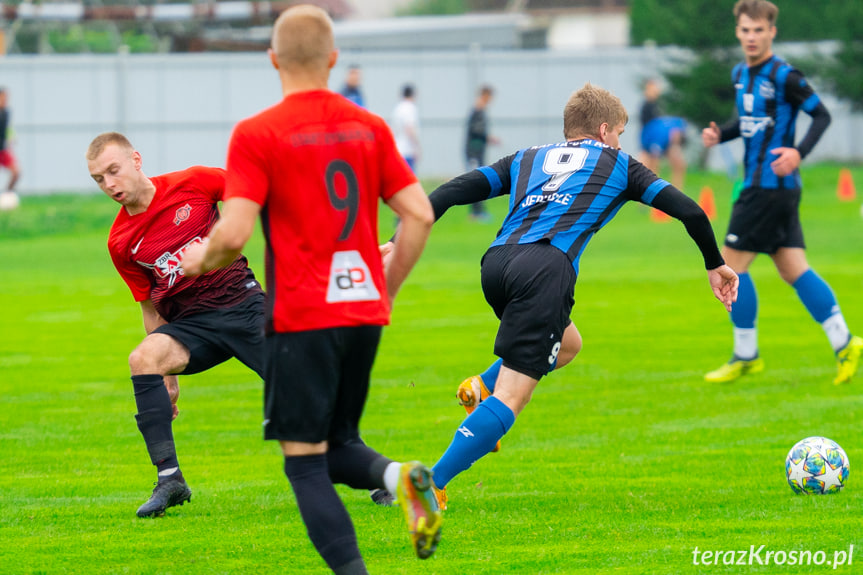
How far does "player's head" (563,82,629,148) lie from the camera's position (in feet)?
18.9

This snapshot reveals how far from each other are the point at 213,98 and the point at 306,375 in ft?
91.4

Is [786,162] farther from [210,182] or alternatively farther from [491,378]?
[210,182]

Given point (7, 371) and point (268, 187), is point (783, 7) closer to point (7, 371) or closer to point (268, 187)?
point (7, 371)

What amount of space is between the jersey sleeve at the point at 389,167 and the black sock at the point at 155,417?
205cm

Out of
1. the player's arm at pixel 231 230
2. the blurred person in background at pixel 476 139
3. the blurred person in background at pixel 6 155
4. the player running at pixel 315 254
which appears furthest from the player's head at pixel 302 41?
the blurred person in background at pixel 6 155

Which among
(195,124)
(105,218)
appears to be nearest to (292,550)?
(105,218)

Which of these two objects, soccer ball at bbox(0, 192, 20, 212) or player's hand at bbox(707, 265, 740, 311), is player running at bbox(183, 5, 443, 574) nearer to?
player's hand at bbox(707, 265, 740, 311)

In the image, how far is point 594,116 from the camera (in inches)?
226

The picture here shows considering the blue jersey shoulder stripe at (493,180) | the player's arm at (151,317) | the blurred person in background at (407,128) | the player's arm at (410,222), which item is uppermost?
the player's arm at (410,222)

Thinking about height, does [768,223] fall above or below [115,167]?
below

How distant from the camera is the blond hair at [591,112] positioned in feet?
18.9

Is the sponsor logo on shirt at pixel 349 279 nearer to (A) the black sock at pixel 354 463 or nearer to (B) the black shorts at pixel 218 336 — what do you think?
(A) the black sock at pixel 354 463

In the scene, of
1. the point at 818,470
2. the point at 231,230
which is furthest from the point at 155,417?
the point at 818,470

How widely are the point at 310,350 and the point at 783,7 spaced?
36683 millimetres
